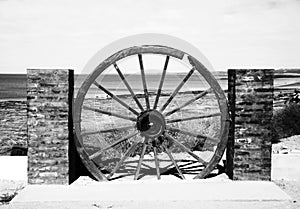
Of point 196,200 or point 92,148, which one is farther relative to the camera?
point 92,148

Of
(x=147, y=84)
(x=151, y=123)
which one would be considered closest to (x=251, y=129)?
(x=151, y=123)

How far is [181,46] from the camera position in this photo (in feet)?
23.1

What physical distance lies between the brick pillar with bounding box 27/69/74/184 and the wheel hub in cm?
107

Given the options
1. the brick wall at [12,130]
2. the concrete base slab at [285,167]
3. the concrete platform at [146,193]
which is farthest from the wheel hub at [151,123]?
the brick wall at [12,130]

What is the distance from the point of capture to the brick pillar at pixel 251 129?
7227 millimetres

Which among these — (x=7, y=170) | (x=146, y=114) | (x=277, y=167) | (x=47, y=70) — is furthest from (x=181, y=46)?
(x=7, y=170)

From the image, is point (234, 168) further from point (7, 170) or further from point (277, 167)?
point (7, 170)

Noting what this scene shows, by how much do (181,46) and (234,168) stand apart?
201cm

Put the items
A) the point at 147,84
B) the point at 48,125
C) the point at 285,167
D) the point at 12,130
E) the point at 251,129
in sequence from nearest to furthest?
the point at 48,125 → the point at 251,129 → the point at 285,167 → the point at 12,130 → the point at 147,84

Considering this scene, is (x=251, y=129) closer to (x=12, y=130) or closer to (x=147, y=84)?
(x=12, y=130)

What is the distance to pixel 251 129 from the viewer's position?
7.28m

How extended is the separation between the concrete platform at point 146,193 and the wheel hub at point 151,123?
0.75 meters

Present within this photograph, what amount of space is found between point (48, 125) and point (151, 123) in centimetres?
152

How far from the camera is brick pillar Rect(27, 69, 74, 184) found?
6988mm
